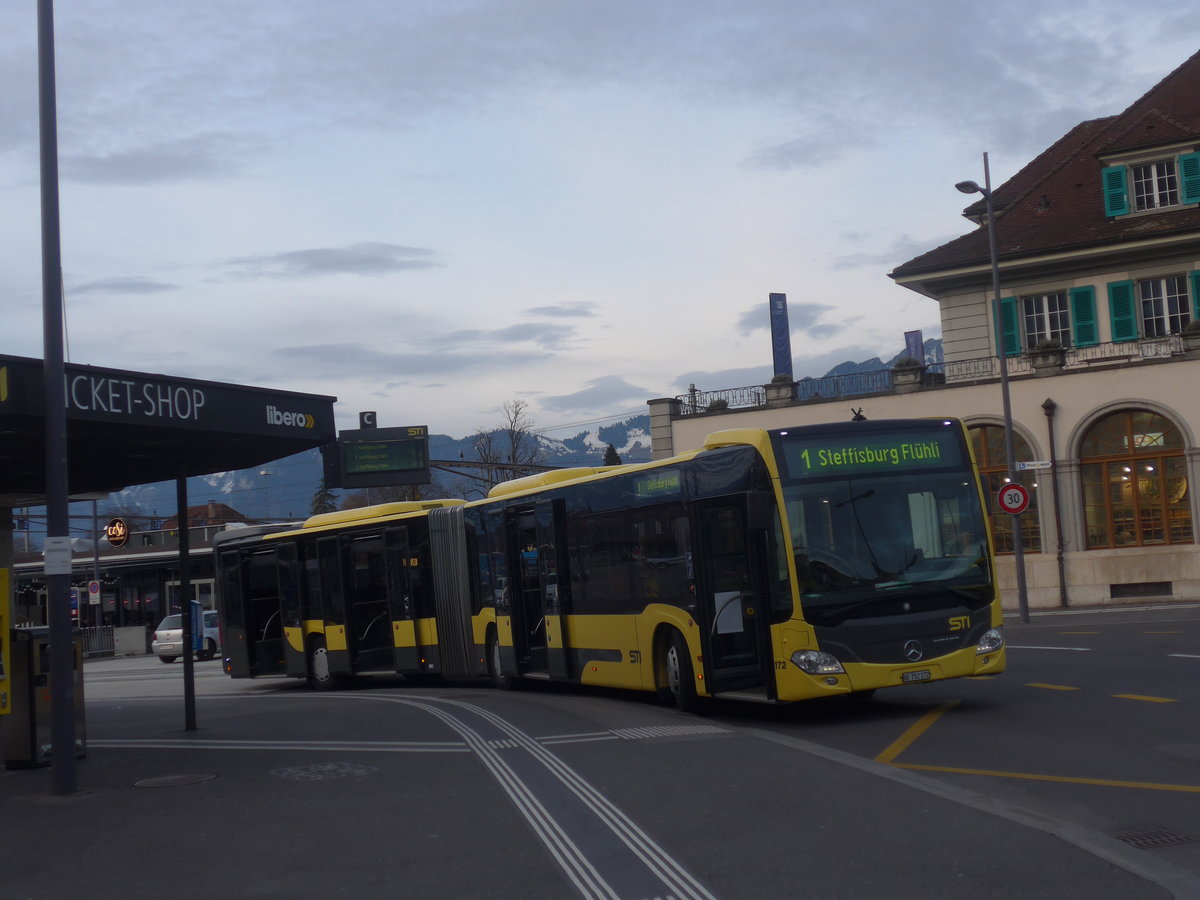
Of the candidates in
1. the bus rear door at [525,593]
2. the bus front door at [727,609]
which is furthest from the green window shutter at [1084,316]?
the bus front door at [727,609]

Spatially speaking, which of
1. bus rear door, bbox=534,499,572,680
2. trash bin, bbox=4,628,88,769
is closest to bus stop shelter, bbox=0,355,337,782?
trash bin, bbox=4,628,88,769

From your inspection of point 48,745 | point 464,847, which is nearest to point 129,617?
point 48,745

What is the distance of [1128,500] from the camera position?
110 feet

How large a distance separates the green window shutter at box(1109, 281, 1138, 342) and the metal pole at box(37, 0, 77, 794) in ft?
97.5

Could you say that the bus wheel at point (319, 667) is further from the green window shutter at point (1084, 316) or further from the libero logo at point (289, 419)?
the green window shutter at point (1084, 316)

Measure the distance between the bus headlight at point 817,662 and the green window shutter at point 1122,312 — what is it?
988 inches

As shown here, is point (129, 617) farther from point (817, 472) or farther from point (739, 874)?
point (739, 874)

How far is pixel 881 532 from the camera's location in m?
13.3

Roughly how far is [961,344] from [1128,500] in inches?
256

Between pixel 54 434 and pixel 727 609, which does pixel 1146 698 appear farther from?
pixel 54 434

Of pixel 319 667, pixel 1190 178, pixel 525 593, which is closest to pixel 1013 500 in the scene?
pixel 1190 178

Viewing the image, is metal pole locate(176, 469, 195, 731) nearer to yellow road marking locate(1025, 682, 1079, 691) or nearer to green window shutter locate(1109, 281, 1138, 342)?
yellow road marking locate(1025, 682, 1079, 691)

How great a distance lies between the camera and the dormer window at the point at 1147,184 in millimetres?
34969

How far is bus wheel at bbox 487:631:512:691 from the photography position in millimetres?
20391
